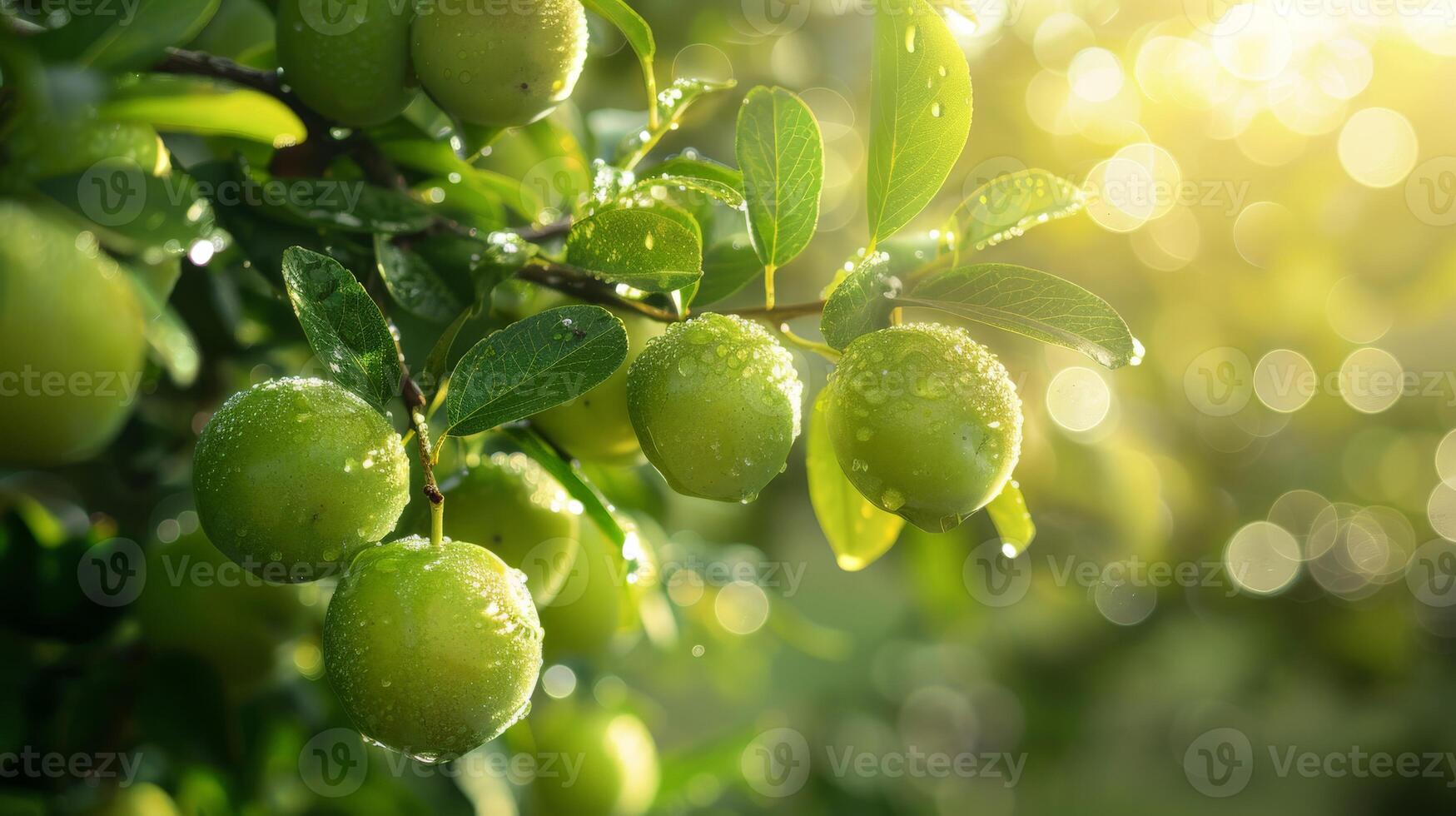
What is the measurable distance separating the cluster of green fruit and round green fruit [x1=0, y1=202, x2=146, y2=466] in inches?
6.1

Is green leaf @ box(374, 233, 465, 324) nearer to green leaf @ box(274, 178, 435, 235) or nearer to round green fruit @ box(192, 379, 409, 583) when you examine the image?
green leaf @ box(274, 178, 435, 235)

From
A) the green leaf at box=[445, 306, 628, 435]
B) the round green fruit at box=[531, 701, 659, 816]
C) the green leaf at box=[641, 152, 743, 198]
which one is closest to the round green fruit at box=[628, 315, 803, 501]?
the green leaf at box=[445, 306, 628, 435]

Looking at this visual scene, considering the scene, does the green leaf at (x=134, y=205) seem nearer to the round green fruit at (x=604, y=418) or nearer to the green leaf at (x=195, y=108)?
the green leaf at (x=195, y=108)

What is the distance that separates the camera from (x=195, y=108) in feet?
1.85

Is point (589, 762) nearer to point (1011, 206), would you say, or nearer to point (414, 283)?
point (414, 283)

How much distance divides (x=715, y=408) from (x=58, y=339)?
36cm

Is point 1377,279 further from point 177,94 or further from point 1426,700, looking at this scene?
point 177,94

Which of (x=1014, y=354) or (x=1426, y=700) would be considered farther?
(x=1426, y=700)

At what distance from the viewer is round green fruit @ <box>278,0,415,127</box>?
56 cm

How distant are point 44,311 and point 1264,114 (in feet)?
5.81

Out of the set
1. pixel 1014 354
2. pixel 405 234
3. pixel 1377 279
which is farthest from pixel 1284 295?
pixel 405 234

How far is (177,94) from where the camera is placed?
0.56m

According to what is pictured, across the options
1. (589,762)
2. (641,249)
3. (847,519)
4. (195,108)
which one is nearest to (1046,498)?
(589,762)

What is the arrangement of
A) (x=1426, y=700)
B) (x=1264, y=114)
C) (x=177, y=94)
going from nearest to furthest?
(x=177, y=94) → (x=1264, y=114) → (x=1426, y=700)
